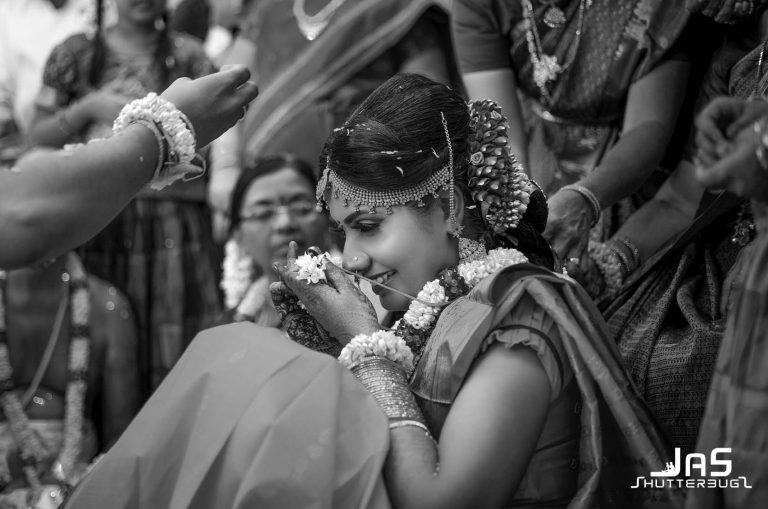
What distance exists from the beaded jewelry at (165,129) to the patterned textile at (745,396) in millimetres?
1318

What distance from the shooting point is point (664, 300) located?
10.4 feet

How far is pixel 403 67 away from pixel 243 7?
171 centimetres

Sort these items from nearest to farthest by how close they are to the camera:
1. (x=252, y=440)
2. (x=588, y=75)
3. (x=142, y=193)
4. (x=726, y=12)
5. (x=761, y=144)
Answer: (x=761, y=144), (x=252, y=440), (x=726, y=12), (x=588, y=75), (x=142, y=193)

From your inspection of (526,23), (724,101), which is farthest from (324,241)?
(724,101)

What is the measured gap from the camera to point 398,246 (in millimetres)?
2783

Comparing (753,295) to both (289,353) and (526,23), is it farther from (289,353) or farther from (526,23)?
(526,23)

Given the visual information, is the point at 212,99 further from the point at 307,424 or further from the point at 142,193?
the point at 142,193

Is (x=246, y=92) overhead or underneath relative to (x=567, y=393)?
overhead

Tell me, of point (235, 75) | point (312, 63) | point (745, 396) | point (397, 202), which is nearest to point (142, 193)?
point (312, 63)

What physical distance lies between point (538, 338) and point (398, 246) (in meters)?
0.53

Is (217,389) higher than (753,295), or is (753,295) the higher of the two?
(753,295)

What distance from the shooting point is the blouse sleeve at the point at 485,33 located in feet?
12.2

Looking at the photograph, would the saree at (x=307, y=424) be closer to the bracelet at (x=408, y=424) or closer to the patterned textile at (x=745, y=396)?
the bracelet at (x=408, y=424)

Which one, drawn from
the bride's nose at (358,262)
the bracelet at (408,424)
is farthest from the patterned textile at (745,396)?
the bride's nose at (358,262)
